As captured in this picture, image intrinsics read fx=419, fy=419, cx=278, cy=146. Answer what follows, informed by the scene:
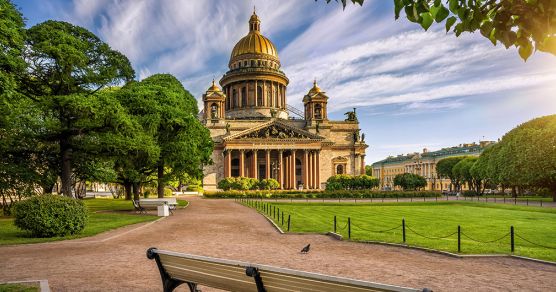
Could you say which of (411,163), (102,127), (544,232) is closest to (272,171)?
(102,127)

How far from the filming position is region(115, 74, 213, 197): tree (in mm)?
29109

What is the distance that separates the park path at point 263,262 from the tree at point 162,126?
12.4 m

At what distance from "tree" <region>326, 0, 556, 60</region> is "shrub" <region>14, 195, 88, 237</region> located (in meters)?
15.9

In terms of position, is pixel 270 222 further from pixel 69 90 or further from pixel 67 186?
pixel 69 90

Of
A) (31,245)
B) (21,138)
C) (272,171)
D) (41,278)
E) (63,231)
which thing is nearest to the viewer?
(41,278)

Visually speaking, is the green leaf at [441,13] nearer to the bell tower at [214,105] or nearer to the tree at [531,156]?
the tree at [531,156]

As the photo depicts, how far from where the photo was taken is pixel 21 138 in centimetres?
2453

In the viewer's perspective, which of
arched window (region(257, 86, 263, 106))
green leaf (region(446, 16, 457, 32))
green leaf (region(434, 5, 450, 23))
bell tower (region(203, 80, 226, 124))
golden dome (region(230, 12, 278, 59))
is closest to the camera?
green leaf (region(434, 5, 450, 23))

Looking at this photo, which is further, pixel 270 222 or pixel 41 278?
pixel 270 222

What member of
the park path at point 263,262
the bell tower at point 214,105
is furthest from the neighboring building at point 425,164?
the park path at point 263,262

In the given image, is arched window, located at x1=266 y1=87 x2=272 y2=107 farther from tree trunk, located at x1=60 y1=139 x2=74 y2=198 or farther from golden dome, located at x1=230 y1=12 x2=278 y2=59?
tree trunk, located at x1=60 y1=139 x2=74 y2=198

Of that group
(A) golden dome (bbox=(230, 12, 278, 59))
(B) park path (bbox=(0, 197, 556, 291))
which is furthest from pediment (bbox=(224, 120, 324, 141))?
(B) park path (bbox=(0, 197, 556, 291))

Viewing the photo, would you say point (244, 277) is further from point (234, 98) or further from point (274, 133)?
point (234, 98)

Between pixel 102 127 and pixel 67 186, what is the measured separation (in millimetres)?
4115
